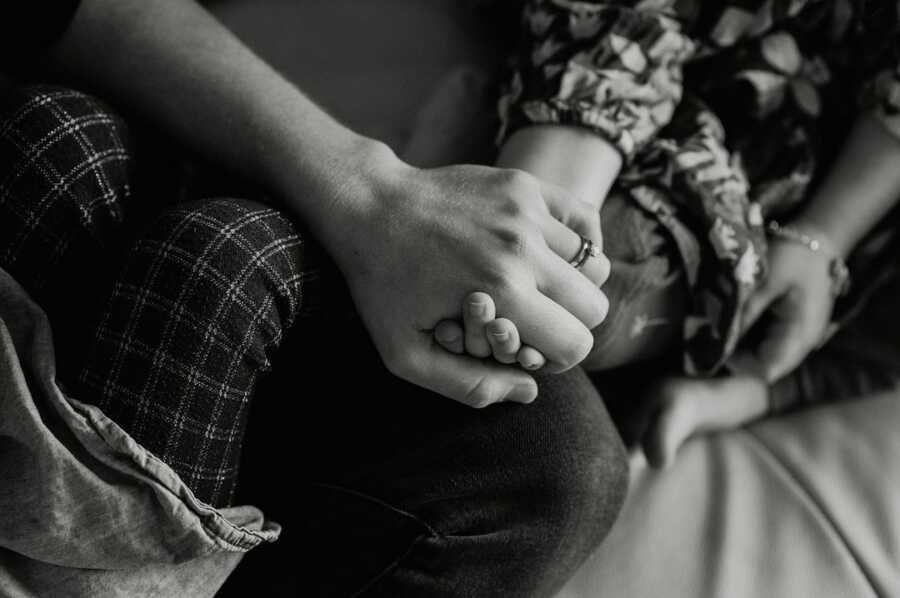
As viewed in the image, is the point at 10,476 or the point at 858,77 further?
the point at 858,77

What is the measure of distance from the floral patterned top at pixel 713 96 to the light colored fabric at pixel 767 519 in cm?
10

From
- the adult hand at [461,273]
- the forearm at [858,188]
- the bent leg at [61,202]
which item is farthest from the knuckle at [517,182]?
the forearm at [858,188]

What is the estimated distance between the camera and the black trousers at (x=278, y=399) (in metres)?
0.43

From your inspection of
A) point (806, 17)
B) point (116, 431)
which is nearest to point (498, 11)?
point (806, 17)

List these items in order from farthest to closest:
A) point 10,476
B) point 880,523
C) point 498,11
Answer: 1. point 498,11
2. point 880,523
3. point 10,476

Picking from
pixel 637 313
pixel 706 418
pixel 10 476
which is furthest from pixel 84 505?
pixel 706 418

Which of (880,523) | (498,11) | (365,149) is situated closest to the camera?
(365,149)

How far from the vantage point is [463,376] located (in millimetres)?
470

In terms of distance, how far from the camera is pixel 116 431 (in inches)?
16.1

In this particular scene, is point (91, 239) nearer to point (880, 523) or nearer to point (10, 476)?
point (10, 476)

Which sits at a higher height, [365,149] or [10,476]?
[365,149]

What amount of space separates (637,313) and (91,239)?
1.24 feet

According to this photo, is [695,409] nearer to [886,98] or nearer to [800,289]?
[800,289]

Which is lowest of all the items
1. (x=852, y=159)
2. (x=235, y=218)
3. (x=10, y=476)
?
(x=10, y=476)
